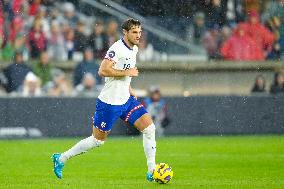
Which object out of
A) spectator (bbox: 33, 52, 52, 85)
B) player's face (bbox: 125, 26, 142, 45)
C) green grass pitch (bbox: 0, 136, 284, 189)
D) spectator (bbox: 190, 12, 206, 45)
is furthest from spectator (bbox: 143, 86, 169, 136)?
player's face (bbox: 125, 26, 142, 45)

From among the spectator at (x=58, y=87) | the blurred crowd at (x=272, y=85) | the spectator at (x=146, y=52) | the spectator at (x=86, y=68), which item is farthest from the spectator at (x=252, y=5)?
the spectator at (x=58, y=87)

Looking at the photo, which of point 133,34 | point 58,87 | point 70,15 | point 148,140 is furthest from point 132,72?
point 70,15

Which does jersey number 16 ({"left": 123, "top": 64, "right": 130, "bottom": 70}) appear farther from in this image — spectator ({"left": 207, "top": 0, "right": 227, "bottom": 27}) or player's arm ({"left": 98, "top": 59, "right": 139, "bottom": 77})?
spectator ({"left": 207, "top": 0, "right": 227, "bottom": 27})

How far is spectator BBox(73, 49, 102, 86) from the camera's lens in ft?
73.1

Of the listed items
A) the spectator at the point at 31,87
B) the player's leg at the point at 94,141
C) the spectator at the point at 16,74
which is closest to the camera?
the player's leg at the point at 94,141

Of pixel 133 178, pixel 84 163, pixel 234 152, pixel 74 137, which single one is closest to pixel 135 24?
pixel 133 178

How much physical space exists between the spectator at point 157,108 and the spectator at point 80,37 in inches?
97.4

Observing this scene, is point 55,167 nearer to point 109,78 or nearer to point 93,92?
point 109,78

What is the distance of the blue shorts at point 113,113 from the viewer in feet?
39.2

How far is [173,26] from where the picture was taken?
2325 centimetres

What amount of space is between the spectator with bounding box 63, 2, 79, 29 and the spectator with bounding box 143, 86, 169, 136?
10.1 feet

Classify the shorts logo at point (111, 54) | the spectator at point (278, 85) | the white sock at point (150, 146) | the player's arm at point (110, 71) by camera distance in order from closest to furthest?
1. the player's arm at point (110, 71)
2. the shorts logo at point (111, 54)
3. the white sock at point (150, 146)
4. the spectator at point (278, 85)

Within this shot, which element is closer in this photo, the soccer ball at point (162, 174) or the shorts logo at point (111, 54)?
the soccer ball at point (162, 174)

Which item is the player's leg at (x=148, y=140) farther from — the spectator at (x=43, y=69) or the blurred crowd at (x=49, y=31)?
the blurred crowd at (x=49, y=31)
